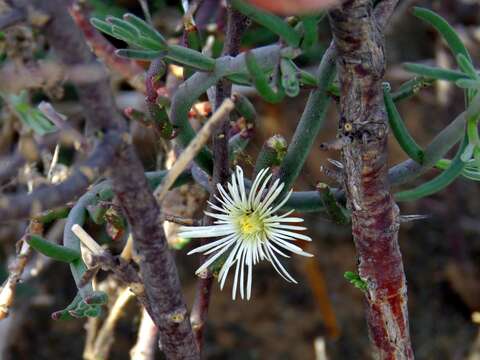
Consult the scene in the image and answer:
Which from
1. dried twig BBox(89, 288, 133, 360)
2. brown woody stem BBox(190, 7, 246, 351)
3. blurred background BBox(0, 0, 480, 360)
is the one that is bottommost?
dried twig BBox(89, 288, 133, 360)

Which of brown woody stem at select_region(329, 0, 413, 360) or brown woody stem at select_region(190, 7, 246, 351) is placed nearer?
brown woody stem at select_region(329, 0, 413, 360)

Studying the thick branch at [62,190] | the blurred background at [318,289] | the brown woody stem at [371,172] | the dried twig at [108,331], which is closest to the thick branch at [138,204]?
the thick branch at [62,190]

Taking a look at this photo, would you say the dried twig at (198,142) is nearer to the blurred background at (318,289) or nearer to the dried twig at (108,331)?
the dried twig at (108,331)

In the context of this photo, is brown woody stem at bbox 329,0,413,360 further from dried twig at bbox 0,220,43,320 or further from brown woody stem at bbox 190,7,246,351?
dried twig at bbox 0,220,43,320

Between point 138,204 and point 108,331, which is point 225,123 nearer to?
point 138,204

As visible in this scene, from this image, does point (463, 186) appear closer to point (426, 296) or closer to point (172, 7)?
point (426, 296)

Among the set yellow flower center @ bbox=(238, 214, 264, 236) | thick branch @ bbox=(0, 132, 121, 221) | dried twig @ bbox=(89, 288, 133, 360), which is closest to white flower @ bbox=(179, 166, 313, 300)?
yellow flower center @ bbox=(238, 214, 264, 236)
